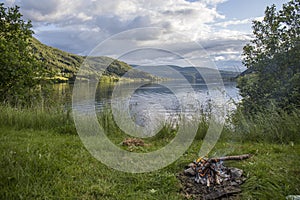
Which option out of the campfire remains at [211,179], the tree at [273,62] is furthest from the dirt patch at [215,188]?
the tree at [273,62]

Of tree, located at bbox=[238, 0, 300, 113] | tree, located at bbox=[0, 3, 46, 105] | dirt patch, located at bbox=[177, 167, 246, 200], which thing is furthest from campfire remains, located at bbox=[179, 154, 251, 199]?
tree, located at bbox=[0, 3, 46, 105]

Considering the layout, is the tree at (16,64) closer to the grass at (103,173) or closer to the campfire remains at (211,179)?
the grass at (103,173)

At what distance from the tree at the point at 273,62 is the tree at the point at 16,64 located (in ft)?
30.2

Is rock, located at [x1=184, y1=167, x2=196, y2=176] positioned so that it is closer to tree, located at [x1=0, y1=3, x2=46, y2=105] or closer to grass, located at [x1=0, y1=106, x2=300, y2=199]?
grass, located at [x1=0, y1=106, x2=300, y2=199]

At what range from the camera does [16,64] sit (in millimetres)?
10141

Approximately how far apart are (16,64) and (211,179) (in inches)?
383

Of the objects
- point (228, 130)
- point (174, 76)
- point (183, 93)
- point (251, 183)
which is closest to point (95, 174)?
point (251, 183)

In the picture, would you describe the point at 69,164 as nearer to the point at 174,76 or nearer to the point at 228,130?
the point at 174,76

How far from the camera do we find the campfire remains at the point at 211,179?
9.72 feet

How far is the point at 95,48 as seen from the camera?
4312 mm

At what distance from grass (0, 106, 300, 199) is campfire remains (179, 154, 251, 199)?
0.14m

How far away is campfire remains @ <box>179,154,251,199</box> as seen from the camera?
296 cm

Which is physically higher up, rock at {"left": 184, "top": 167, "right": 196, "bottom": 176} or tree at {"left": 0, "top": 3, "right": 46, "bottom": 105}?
tree at {"left": 0, "top": 3, "right": 46, "bottom": 105}

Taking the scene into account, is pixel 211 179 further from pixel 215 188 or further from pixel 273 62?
pixel 273 62
